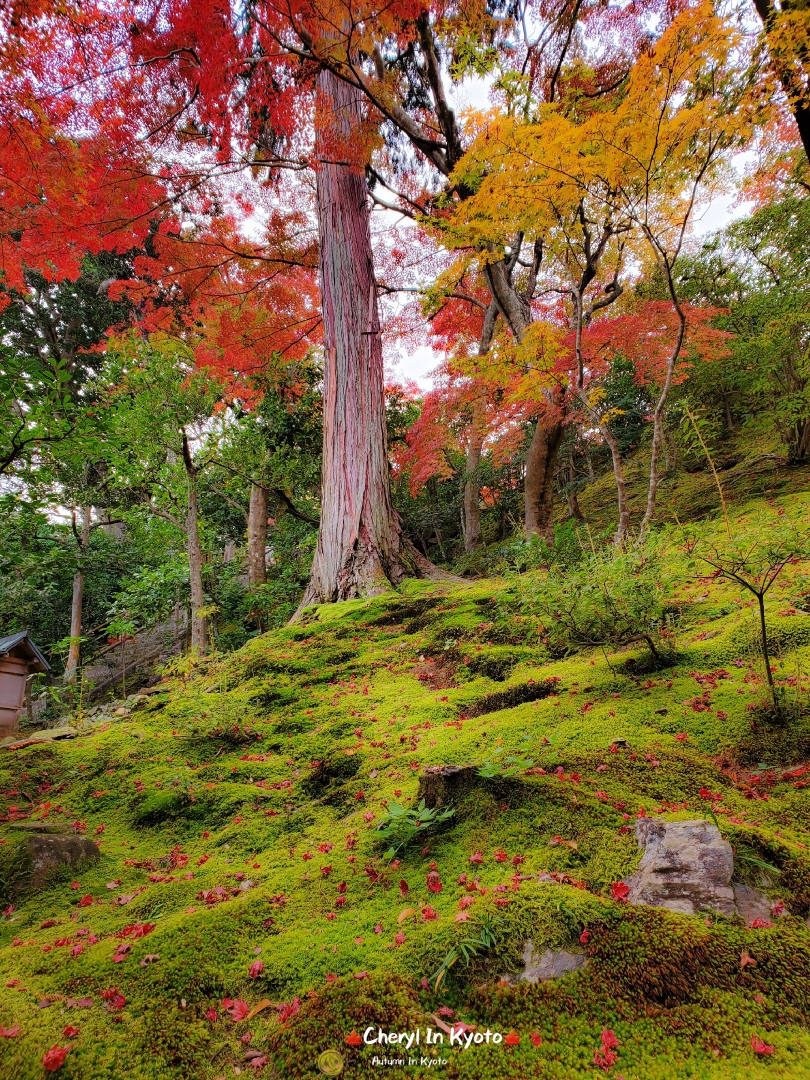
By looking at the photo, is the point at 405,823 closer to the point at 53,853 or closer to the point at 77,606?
the point at 53,853

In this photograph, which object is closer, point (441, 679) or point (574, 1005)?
point (574, 1005)

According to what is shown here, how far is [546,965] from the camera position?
1050 mm

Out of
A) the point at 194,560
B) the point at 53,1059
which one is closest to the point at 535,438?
the point at 194,560

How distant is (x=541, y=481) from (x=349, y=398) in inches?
133

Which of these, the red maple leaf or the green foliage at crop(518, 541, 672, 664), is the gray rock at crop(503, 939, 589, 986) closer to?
the red maple leaf

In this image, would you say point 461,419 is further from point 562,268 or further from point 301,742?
point 301,742

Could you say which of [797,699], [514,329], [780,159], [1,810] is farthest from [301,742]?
[780,159]

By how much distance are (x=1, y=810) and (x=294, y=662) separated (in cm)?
205

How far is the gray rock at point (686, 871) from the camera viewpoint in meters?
1.13

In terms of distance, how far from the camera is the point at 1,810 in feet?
6.88

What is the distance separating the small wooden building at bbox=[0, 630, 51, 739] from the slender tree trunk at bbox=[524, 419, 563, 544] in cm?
697

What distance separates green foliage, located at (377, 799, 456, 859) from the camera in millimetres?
1542

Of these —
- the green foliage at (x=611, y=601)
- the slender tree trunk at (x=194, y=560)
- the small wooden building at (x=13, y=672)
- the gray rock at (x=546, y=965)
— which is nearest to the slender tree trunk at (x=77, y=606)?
the small wooden building at (x=13, y=672)

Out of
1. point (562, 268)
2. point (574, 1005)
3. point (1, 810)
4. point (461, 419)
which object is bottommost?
point (574, 1005)
